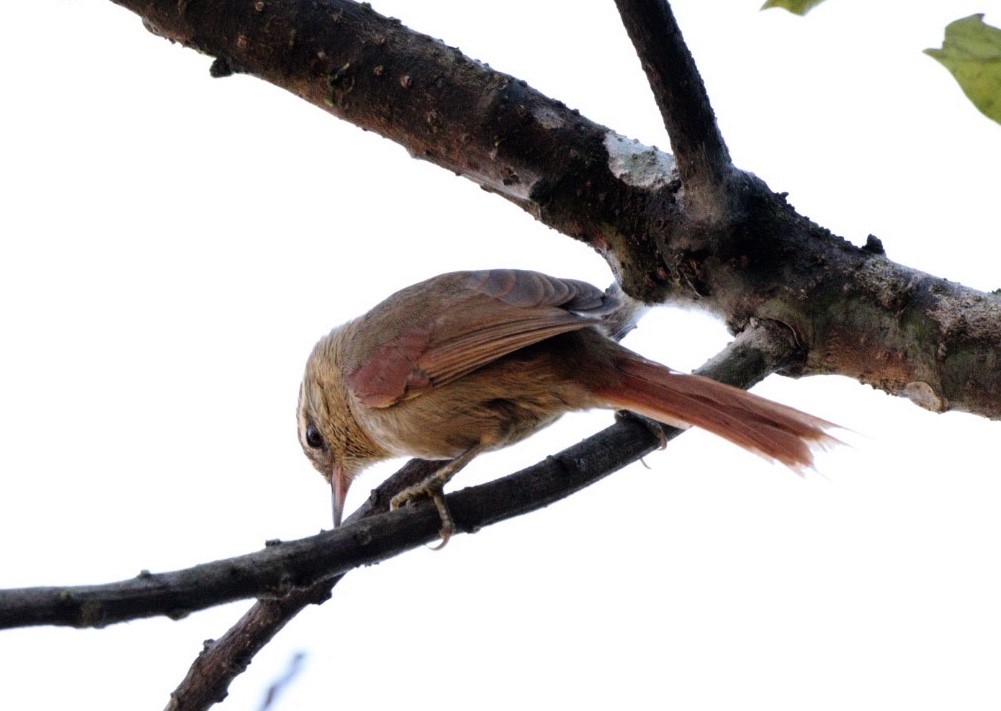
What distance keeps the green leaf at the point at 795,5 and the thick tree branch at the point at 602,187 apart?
79 centimetres

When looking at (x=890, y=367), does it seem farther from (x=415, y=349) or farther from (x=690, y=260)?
(x=415, y=349)

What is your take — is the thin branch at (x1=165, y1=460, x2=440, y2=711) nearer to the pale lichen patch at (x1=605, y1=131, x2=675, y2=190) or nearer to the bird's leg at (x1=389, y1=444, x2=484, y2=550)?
the bird's leg at (x1=389, y1=444, x2=484, y2=550)

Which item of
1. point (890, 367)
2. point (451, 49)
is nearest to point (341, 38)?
point (451, 49)

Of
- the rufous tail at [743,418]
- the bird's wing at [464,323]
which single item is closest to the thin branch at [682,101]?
the rufous tail at [743,418]

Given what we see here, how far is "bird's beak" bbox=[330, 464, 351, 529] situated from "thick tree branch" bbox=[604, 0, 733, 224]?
8.05 ft

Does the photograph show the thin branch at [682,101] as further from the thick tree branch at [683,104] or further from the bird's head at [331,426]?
the bird's head at [331,426]

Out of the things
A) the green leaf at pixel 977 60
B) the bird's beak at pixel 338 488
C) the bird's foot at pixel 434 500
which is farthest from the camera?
the bird's beak at pixel 338 488

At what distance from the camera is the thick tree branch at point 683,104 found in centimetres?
259

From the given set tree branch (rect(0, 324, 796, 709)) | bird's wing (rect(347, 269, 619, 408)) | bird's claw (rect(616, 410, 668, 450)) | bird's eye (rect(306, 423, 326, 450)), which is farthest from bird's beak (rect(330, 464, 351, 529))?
bird's claw (rect(616, 410, 668, 450))

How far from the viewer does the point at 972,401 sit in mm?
2762

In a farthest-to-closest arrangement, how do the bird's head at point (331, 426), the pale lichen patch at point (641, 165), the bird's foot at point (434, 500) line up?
the bird's head at point (331, 426) → the pale lichen patch at point (641, 165) → the bird's foot at point (434, 500)

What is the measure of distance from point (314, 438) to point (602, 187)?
225 centimetres

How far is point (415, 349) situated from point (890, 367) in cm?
185

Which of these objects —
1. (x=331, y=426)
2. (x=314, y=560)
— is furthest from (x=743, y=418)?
(x=331, y=426)
